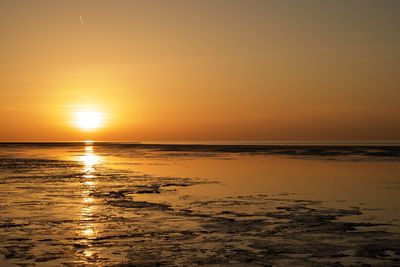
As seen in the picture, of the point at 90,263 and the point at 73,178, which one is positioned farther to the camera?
the point at 73,178

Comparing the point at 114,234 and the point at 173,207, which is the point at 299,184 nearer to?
the point at 173,207

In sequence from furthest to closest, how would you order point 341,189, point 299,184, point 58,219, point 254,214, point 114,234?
point 299,184
point 341,189
point 254,214
point 58,219
point 114,234

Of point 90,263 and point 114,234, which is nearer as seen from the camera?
point 90,263

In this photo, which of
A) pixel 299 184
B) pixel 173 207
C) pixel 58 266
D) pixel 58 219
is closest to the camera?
pixel 58 266

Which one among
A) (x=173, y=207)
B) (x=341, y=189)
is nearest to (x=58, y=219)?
(x=173, y=207)

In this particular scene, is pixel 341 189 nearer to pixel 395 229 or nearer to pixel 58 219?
pixel 395 229

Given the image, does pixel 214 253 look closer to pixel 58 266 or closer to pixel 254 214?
pixel 58 266

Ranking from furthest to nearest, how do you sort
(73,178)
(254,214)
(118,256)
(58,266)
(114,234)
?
(73,178) < (254,214) < (114,234) < (118,256) < (58,266)

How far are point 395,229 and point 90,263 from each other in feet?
28.0

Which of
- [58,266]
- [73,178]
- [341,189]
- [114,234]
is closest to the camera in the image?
[58,266]

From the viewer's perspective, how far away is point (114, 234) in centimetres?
1327

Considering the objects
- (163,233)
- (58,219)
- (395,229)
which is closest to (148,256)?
(163,233)

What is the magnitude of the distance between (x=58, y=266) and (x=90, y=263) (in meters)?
0.63

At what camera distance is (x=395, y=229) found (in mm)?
13938
